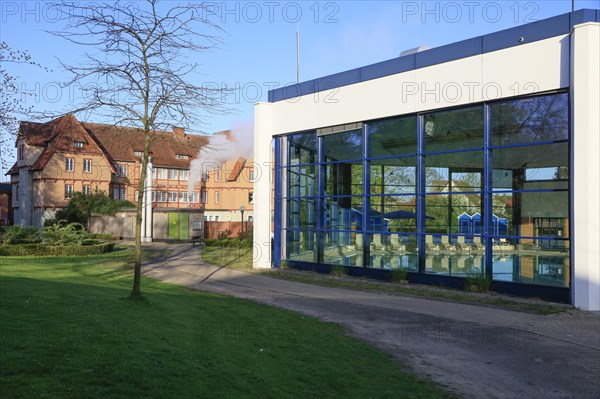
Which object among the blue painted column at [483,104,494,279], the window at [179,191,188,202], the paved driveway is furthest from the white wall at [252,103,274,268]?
the window at [179,191,188,202]

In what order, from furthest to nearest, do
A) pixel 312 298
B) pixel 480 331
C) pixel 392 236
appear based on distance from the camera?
pixel 392 236
pixel 312 298
pixel 480 331

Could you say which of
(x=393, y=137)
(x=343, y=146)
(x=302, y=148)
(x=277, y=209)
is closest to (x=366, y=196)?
(x=393, y=137)

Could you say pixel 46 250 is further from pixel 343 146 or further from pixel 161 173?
pixel 161 173

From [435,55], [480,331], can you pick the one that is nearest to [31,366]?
[480,331]

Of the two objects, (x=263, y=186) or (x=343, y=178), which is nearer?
(x=343, y=178)

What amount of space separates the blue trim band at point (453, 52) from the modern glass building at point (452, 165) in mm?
40

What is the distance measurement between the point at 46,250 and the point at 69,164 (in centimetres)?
3316

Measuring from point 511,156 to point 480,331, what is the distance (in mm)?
7820

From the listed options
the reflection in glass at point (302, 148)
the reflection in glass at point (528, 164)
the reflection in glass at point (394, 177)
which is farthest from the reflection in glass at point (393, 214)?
the reflection in glass at point (302, 148)

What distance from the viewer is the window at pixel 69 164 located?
5793 cm

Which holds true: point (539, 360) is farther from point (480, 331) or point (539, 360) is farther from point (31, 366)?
point (31, 366)

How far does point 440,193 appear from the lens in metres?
20.0

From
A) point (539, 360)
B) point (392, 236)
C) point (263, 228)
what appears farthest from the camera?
point (263, 228)

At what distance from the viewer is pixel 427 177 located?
20219 millimetres
